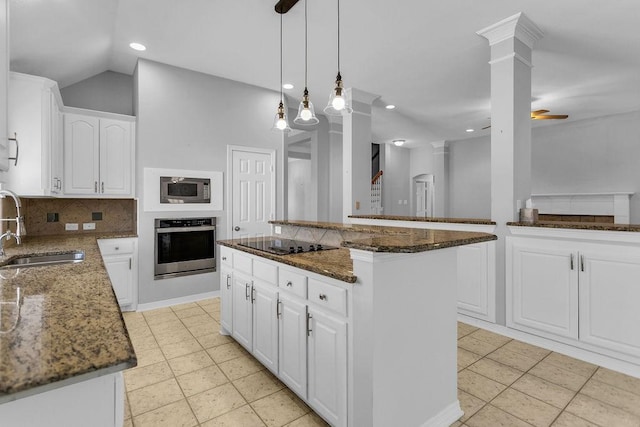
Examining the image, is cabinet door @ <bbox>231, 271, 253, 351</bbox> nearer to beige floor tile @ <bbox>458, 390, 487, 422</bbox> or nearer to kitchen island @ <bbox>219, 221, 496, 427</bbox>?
kitchen island @ <bbox>219, 221, 496, 427</bbox>

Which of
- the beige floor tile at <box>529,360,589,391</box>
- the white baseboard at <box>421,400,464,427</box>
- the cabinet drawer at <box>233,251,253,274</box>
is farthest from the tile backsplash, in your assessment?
the beige floor tile at <box>529,360,589,391</box>

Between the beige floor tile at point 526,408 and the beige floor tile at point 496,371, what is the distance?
0.48ft

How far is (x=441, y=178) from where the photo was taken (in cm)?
851

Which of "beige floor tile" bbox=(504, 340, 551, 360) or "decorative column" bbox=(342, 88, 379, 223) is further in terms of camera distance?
"decorative column" bbox=(342, 88, 379, 223)

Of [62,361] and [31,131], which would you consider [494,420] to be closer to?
[62,361]

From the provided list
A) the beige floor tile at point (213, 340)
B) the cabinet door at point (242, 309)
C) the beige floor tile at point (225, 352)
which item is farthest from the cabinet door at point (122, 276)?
the cabinet door at point (242, 309)

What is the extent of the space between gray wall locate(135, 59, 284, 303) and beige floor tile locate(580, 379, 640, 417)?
152 inches

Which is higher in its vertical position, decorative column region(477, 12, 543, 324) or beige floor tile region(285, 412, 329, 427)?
decorative column region(477, 12, 543, 324)

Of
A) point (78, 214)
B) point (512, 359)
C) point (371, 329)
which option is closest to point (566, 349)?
point (512, 359)

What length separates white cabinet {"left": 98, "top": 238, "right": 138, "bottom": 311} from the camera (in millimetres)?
3570

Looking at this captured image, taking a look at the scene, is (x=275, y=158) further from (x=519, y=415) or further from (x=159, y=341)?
(x=519, y=415)

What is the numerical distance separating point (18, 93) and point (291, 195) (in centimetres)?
819

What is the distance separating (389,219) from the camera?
3.95 m

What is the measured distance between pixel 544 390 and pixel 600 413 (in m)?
0.29
